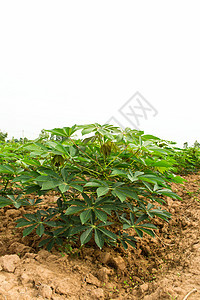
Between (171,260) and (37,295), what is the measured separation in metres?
1.20

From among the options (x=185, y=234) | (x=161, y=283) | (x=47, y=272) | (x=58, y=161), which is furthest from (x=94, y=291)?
(x=185, y=234)

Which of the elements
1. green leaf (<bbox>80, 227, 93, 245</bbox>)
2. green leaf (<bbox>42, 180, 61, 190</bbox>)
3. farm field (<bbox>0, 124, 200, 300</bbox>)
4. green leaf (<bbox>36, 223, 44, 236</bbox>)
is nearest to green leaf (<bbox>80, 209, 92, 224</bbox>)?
farm field (<bbox>0, 124, 200, 300</bbox>)

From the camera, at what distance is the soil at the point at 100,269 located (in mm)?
1312

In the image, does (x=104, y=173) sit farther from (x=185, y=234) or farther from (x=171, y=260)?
(x=185, y=234)

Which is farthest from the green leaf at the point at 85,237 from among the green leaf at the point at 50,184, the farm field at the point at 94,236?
the green leaf at the point at 50,184

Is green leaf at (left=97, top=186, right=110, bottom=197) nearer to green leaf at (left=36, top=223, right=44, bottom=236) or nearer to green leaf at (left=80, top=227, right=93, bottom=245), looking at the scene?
green leaf at (left=80, top=227, right=93, bottom=245)

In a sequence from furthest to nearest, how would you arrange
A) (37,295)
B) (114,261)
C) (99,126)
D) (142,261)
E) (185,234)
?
(185,234)
(142,261)
(114,261)
(99,126)
(37,295)

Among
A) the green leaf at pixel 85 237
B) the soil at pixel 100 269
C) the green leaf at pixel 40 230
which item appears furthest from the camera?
the green leaf at pixel 40 230

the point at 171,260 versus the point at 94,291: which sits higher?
the point at 94,291

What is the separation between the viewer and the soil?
1312 millimetres

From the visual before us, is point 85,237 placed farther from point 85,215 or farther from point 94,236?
point 94,236

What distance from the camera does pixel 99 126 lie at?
5.16 ft

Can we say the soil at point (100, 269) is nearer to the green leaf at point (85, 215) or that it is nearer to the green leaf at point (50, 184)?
the green leaf at point (85, 215)

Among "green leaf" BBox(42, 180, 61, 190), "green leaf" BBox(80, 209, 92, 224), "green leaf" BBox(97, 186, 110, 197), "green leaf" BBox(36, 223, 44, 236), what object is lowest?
"green leaf" BBox(36, 223, 44, 236)
